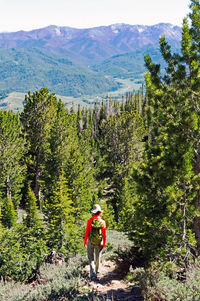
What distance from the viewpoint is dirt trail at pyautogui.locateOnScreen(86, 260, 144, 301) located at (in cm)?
700

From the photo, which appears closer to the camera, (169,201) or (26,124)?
(169,201)

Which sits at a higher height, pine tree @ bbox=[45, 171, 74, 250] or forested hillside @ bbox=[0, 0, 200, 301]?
forested hillside @ bbox=[0, 0, 200, 301]

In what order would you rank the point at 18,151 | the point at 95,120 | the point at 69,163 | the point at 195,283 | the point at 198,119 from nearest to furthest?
the point at 195,283 → the point at 198,119 → the point at 69,163 → the point at 18,151 → the point at 95,120

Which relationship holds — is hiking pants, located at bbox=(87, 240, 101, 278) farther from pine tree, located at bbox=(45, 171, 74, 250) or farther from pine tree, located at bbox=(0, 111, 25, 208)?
pine tree, located at bbox=(0, 111, 25, 208)

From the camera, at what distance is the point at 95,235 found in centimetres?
828

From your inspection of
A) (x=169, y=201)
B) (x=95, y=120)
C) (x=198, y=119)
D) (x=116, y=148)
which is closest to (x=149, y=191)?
(x=169, y=201)

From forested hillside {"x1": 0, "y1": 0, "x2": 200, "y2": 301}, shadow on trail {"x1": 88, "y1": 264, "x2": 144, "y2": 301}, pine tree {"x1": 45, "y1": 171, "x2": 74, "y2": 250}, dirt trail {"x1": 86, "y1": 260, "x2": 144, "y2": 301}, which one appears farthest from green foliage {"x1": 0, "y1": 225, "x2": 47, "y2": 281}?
shadow on trail {"x1": 88, "y1": 264, "x2": 144, "y2": 301}

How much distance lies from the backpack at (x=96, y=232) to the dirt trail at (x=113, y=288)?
3.80 feet

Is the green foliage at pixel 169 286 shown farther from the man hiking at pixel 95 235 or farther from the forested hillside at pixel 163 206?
the man hiking at pixel 95 235

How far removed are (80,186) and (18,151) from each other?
26.1ft

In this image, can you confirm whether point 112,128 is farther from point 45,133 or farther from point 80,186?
point 80,186

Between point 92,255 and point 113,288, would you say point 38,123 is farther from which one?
point 113,288

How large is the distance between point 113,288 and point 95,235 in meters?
1.49

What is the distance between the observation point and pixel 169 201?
7312mm
